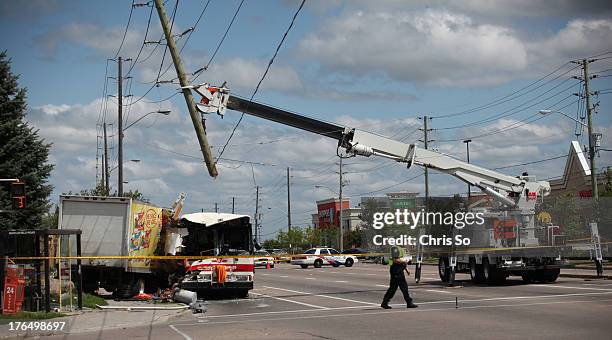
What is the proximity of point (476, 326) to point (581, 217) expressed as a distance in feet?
101

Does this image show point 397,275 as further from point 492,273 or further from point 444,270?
point 444,270

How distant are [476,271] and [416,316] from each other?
1185 centimetres

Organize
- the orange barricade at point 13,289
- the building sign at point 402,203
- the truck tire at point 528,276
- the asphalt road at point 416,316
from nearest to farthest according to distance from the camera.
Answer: the asphalt road at point 416,316
the orange barricade at point 13,289
the truck tire at point 528,276
the building sign at point 402,203

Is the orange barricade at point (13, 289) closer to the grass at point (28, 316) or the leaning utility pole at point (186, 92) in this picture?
the grass at point (28, 316)

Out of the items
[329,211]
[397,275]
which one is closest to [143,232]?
[397,275]

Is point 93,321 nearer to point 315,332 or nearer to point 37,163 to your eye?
point 315,332

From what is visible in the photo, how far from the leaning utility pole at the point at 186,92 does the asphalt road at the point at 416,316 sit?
14.8 feet

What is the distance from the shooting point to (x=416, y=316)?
17234 millimetres

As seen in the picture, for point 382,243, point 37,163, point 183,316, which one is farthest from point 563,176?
point 183,316

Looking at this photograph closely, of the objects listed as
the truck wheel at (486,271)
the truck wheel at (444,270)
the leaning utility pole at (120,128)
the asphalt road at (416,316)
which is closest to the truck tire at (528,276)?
the truck wheel at (486,271)

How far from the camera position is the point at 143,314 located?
1991cm

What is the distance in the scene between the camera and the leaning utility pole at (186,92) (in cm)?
2223

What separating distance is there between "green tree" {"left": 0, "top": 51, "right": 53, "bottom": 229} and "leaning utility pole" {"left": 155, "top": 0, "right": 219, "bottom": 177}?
16790 millimetres

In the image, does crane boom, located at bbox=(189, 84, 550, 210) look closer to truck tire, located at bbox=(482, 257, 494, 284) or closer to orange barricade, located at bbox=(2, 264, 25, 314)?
truck tire, located at bbox=(482, 257, 494, 284)
